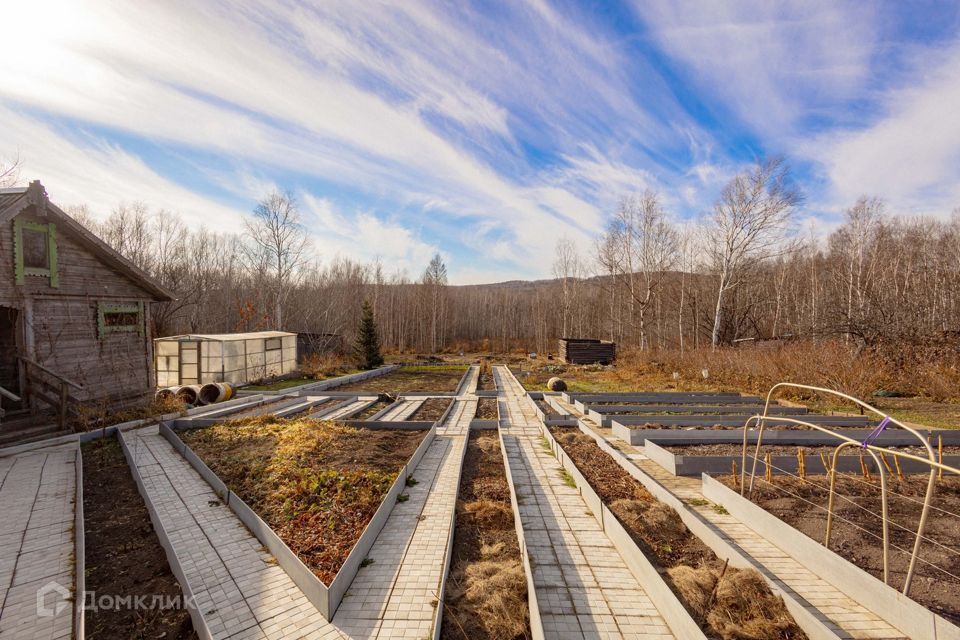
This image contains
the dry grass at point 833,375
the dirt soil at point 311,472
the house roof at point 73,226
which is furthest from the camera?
the dry grass at point 833,375

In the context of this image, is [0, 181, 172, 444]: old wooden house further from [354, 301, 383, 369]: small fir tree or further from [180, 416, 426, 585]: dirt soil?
[354, 301, 383, 369]: small fir tree

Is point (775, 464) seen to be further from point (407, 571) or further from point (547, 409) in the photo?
point (547, 409)

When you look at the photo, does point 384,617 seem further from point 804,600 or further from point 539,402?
point 539,402

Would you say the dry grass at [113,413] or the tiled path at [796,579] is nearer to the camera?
the tiled path at [796,579]

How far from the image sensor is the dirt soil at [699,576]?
3.39m

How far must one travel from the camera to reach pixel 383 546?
4.86m

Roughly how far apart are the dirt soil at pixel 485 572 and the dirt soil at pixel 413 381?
33.1 ft

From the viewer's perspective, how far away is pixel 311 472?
6480mm

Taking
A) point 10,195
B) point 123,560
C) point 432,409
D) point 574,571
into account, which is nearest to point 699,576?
point 574,571

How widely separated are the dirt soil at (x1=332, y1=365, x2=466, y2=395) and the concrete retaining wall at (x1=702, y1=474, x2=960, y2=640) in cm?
1246

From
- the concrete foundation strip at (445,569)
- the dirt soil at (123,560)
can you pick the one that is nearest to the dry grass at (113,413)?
the dirt soil at (123,560)

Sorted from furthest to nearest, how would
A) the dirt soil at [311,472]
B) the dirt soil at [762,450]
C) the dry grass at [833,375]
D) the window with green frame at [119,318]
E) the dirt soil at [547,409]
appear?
the dry grass at [833,375] → the dirt soil at [547,409] → the window with green frame at [119,318] → the dirt soil at [762,450] → the dirt soil at [311,472]

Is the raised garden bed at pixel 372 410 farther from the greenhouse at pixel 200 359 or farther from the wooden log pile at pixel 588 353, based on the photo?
the wooden log pile at pixel 588 353

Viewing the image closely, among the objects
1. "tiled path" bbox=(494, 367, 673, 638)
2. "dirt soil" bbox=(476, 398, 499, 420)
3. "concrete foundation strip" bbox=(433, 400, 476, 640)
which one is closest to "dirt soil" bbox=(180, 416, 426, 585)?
"concrete foundation strip" bbox=(433, 400, 476, 640)
